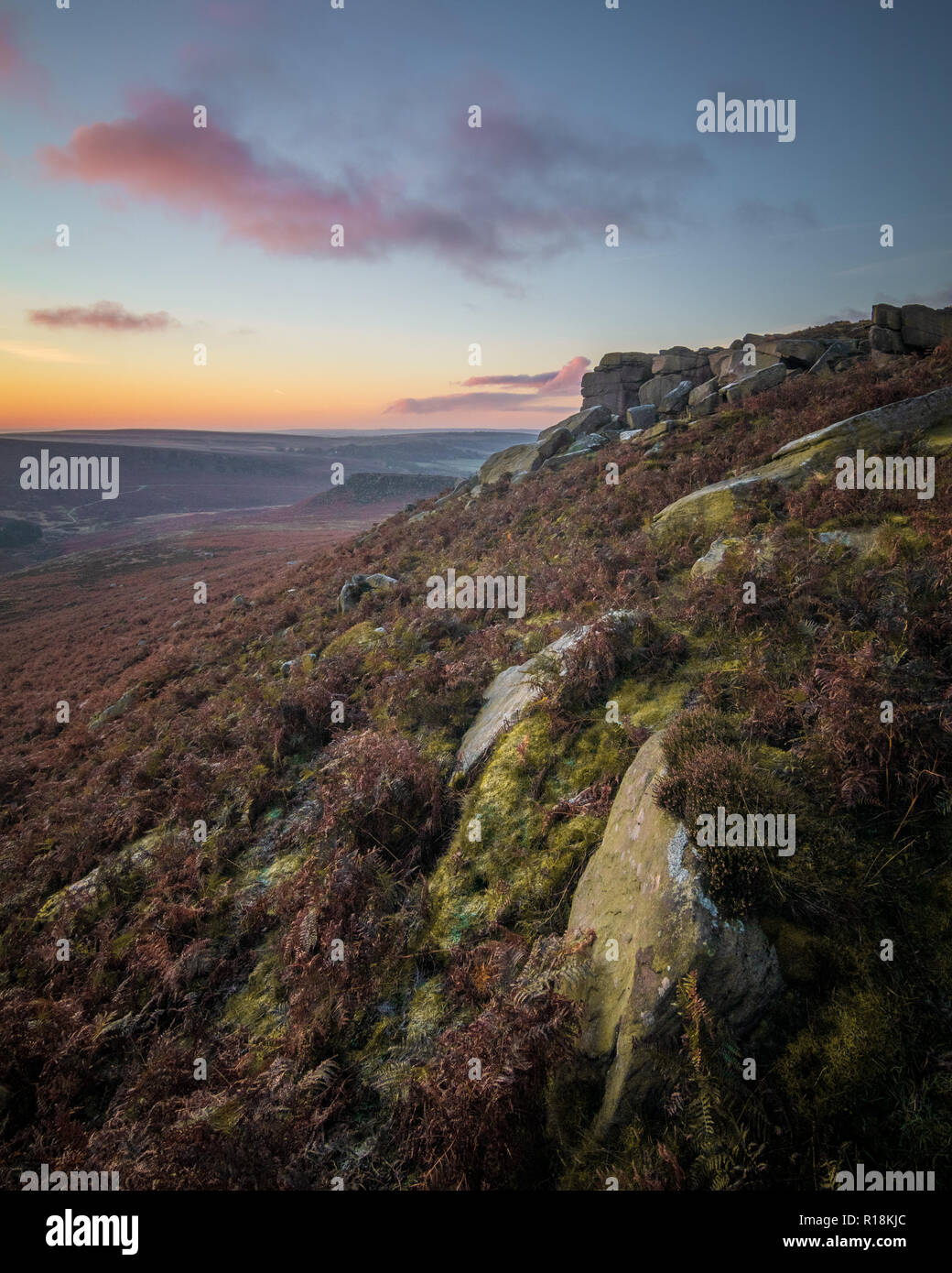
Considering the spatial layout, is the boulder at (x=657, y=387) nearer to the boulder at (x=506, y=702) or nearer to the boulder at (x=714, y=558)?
the boulder at (x=714, y=558)

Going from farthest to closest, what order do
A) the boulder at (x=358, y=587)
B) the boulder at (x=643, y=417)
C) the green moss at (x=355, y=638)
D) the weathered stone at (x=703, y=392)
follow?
the boulder at (x=643, y=417), the weathered stone at (x=703, y=392), the boulder at (x=358, y=587), the green moss at (x=355, y=638)

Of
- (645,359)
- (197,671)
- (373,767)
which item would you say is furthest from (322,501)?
(373,767)

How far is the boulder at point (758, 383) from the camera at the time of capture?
19031 millimetres

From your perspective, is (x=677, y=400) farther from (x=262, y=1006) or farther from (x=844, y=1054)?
(x=262, y=1006)

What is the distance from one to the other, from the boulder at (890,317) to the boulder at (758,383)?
4124 millimetres

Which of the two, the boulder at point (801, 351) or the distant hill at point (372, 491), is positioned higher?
the distant hill at point (372, 491)

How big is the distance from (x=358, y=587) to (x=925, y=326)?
22887 millimetres

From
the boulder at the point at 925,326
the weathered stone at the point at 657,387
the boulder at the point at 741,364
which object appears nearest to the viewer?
the boulder at the point at 925,326

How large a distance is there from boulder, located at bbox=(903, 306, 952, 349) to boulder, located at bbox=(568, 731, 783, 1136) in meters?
24.2

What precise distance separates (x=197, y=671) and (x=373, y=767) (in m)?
13.6

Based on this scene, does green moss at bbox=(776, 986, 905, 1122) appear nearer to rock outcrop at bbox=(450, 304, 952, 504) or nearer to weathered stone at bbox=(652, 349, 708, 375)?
rock outcrop at bbox=(450, 304, 952, 504)

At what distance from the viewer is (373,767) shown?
7.24m

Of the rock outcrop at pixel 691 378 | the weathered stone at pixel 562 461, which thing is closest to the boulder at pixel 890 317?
the rock outcrop at pixel 691 378

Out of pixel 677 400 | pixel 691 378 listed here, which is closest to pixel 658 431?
pixel 677 400
